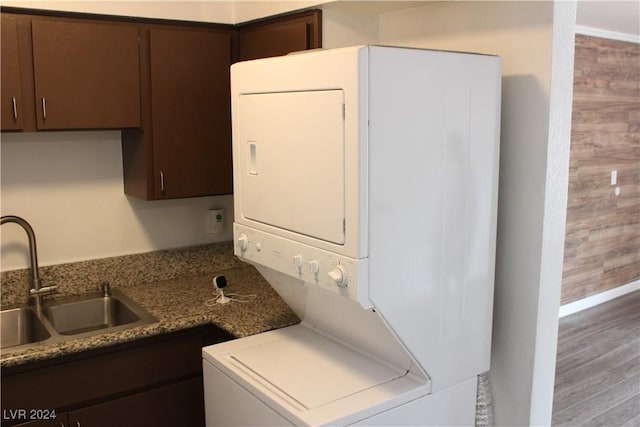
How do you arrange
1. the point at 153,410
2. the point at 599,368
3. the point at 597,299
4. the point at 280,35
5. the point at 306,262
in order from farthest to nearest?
the point at 597,299 → the point at 599,368 → the point at 280,35 → the point at 153,410 → the point at 306,262

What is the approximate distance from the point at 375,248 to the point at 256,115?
58 cm

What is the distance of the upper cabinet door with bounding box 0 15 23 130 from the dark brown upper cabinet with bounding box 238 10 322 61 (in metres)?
0.88

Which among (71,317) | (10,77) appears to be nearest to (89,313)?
(71,317)

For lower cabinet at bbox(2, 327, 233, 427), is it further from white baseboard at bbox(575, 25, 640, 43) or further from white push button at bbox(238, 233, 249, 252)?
white baseboard at bbox(575, 25, 640, 43)

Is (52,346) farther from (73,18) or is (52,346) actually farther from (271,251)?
(73,18)

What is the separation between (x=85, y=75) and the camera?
2318 mm

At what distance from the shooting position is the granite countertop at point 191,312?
2027 millimetres

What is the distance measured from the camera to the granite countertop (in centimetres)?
203

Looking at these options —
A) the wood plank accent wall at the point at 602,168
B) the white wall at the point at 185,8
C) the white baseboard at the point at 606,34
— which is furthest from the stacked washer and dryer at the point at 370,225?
the white baseboard at the point at 606,34

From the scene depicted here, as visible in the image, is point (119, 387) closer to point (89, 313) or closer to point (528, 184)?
point (89, 313)

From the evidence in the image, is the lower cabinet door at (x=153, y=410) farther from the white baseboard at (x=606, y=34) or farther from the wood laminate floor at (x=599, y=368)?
the white baseboard at (x=606, y=34)

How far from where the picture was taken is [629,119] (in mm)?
5336

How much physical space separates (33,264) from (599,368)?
11.0ft

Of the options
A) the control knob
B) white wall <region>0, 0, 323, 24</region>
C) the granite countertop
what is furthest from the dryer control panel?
white wall <region>0, 0, 323, 24</region>
